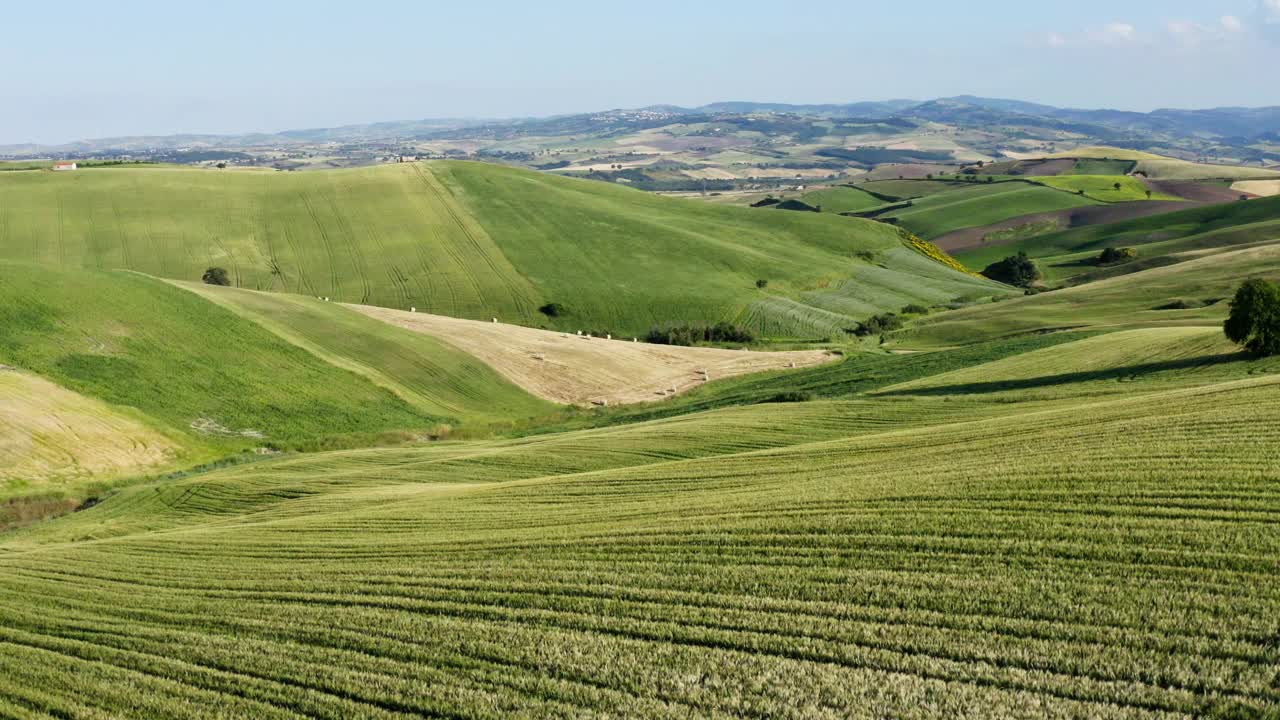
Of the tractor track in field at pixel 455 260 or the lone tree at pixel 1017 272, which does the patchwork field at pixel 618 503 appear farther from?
the lone tree at pixel 1017 272

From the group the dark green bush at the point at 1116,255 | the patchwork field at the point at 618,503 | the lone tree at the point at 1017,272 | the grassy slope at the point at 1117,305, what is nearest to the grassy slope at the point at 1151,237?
the dark green bush at the point at 1116,255

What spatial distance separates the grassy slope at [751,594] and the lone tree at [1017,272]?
99218 mm

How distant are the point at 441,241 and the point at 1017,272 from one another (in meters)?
70.5

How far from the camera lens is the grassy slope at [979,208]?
16312 centimetres

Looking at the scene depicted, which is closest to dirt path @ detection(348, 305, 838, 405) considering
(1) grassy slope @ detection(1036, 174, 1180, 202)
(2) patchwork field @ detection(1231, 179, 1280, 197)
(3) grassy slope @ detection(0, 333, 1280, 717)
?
(3) grassy slope @ detection(0, 333, 1280, 717)

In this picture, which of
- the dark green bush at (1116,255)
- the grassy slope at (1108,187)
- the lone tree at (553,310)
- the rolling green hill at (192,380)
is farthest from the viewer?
the grassy slope at (1108,187)

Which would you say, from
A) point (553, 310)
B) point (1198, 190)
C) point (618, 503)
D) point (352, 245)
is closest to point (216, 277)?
point (352, 245)

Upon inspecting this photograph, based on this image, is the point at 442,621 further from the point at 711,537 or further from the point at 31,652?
the point at 31,652

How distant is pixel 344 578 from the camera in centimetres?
1847

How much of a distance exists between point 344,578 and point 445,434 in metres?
33.9

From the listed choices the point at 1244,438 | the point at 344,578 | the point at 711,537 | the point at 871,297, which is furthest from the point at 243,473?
the point at 871,297

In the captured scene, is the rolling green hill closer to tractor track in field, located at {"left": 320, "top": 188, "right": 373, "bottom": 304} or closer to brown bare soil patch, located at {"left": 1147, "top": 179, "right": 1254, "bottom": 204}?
tractor track in field, located at {"left": 320, "top": 188, "right": 373, "bottom": 304}

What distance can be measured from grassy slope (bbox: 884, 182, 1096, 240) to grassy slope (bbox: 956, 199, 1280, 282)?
52.0 feet

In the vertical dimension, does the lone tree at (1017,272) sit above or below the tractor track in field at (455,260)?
below
